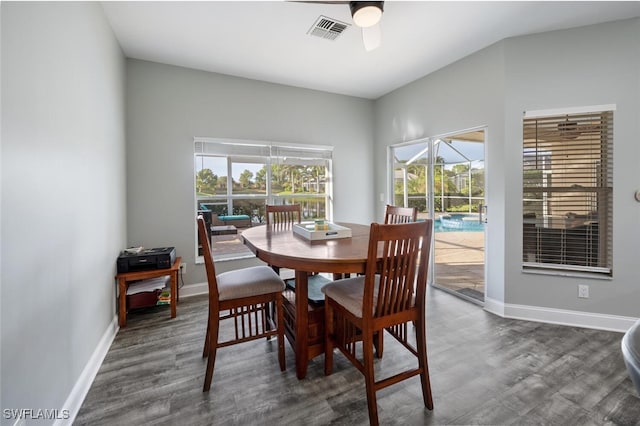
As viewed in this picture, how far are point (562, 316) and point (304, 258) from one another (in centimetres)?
272

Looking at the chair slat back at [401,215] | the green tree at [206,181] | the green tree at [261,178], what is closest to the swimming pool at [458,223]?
the chair slat back at [401,215]

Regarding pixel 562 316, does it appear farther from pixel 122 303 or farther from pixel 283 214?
pixel 122 303

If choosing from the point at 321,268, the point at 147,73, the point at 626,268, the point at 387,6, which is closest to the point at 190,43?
the point at 147,73

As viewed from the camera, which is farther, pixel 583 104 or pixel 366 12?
pixel 583 104

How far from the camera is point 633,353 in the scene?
2.07 ft

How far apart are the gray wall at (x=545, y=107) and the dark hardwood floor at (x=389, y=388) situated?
0.41 meters

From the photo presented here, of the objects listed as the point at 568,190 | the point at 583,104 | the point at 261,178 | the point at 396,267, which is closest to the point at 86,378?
the point at 396,267

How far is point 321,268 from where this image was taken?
149 centimetres

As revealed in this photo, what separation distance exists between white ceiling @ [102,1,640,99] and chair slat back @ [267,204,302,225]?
5.50 feet

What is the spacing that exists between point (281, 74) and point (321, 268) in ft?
9.58

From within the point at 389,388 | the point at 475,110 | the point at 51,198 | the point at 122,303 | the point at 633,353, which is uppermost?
the point at 475,110

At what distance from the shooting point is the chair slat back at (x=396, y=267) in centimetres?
140

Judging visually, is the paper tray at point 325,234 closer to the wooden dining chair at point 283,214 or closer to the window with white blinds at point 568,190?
the wooden dining chair at point 283,214

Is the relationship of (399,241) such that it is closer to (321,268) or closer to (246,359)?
(321,268)
